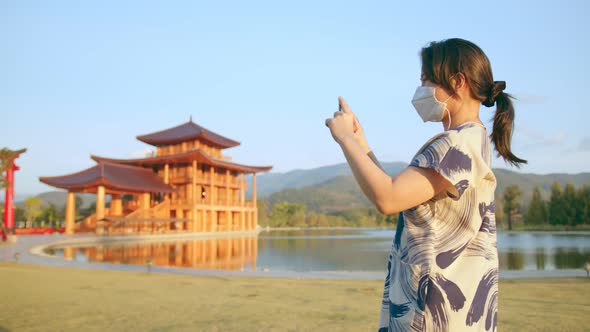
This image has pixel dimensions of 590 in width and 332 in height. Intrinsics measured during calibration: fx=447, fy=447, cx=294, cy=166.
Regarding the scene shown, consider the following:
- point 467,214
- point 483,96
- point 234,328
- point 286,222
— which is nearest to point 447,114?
point 483,96

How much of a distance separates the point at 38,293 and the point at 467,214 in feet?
16.6

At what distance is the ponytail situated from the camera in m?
1.01

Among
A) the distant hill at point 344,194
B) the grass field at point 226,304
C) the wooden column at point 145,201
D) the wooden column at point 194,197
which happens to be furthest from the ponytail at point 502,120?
the distant hill at point 344,194

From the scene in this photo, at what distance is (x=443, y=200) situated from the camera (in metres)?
0.90

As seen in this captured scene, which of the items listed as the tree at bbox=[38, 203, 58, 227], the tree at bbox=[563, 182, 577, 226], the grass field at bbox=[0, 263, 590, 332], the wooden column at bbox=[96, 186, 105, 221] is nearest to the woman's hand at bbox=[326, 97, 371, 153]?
the grass field at bbox=[0, 263, 590, 332]

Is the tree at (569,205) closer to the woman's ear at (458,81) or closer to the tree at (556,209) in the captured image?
the tree at (556,209)

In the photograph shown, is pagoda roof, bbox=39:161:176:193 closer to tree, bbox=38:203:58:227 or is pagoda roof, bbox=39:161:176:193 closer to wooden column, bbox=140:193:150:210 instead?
wooden column, bbox=140:193:150:210

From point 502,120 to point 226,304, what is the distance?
363cm

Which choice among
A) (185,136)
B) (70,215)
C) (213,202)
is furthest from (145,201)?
(185,136)

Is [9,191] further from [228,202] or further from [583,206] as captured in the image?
[583,206]

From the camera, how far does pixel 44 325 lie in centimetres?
325

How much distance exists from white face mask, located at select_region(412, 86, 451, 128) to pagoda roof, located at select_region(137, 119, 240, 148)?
29.4 m

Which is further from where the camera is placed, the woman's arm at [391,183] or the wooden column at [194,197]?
the wooden column at [194,197]

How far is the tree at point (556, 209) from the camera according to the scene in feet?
118
